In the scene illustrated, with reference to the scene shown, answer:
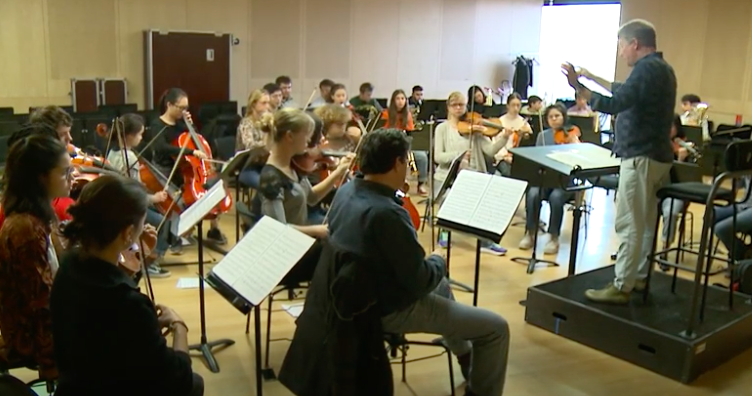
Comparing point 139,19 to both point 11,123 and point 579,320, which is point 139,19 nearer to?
point 11,123

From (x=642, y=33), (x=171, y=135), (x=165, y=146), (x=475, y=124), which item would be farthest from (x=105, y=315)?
(x=475, y=124)

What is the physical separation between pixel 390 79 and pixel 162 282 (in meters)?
7.65

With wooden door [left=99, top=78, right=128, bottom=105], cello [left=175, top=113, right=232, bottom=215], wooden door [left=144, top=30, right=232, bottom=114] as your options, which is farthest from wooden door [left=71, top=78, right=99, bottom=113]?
cello [left=175, top=113, right=232, bottom=215]

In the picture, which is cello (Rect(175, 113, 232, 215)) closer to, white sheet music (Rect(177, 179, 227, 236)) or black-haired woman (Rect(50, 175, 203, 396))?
white sheet music (Rect(177, 179, 227, 236))

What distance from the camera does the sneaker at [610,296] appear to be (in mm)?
3980

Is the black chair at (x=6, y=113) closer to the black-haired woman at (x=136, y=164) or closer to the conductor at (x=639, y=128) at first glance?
the black-haired woman at (x=136, y=164)

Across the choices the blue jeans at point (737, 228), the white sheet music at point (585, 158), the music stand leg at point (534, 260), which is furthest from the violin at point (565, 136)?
the white sheet music at point (585, 158)

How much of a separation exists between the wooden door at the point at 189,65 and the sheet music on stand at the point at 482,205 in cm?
648

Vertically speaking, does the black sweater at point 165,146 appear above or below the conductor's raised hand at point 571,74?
below

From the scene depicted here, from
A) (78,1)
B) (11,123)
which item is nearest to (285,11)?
(78,1)

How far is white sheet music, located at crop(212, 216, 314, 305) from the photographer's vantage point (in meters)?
2.51

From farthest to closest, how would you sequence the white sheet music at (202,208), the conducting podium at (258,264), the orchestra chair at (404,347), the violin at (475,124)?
the violin at (475,124) → the white sheet music at (202,208) → the orchestra chair at (404,347) → the conducting podium at (258,264)

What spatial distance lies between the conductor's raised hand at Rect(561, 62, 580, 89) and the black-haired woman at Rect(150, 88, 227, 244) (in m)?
2.70

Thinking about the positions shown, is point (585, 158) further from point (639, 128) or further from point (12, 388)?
point (12, 388)
